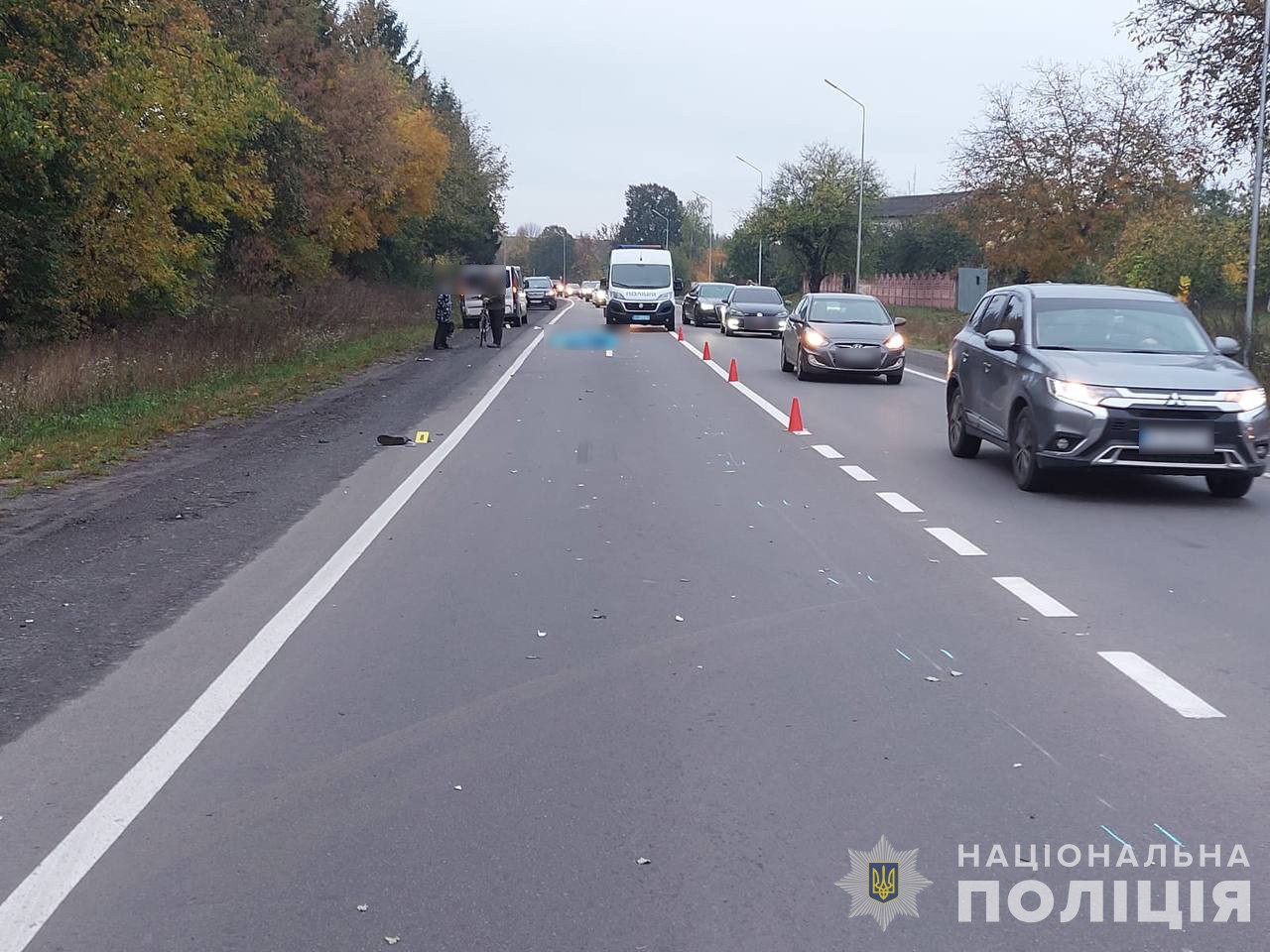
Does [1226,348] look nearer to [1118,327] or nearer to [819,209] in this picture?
[1118,327]

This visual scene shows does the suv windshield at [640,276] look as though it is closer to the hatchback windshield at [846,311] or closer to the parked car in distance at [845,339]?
the parked car in distance at [845,339]

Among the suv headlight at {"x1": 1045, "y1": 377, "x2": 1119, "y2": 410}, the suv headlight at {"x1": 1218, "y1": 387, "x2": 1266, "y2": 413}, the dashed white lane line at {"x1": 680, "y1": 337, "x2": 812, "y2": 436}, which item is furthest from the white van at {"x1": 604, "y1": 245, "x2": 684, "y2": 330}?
the suv headlight at {"x1": 1218, "y1": 387, "x2": 1266, "y2": 413}

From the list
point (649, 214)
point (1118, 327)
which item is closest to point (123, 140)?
point (1118, 327)

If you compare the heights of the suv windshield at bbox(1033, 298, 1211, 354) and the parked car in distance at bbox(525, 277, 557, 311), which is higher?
the suv windshield at bbox(1033, 298, 1211, 354)

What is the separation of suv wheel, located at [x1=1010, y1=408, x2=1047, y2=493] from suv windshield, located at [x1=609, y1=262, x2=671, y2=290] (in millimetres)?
34470

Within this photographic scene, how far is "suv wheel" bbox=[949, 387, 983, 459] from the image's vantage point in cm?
1374

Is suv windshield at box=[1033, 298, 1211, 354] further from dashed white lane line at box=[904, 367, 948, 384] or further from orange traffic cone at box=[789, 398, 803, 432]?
dashed white lane line at box=[904, 367, 948, 384]

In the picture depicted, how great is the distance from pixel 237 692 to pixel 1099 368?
306 inches

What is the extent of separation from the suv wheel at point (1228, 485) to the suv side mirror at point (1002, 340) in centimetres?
199

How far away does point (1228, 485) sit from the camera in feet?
37.0

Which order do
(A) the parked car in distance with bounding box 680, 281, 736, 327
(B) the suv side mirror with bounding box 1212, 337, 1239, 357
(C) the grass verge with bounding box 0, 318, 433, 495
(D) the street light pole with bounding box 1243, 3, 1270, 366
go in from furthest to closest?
1. (A) the parked car in distance with bounding box 680, 281, 736, 327
2. (D) the street light pole with bounding box 1243, 3, 1270, 366
3. (C) the grass verge with bounding box 0, 318, 433, 495
4. (B) the suv side mirror with bounding box 1212, 337, 1239, 357

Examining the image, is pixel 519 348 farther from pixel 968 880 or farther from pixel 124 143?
pixel 968 880

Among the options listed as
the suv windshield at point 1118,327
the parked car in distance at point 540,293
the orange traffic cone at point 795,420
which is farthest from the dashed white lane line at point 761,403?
the parked car in distance at point 540,293

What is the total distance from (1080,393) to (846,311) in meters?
13.4
